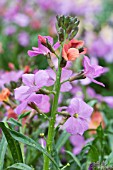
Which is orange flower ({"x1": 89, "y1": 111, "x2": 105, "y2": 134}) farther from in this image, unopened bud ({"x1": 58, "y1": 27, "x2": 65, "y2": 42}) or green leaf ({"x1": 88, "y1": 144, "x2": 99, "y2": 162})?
unopened bud ({"x1": 58, "y1": 27, "x2": 65, "y2": 42})

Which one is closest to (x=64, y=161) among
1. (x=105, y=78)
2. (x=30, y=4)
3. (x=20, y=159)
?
(x=20, y=159)

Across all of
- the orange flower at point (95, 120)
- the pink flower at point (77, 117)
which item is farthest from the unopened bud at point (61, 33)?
the orange flower at point (95, 120)

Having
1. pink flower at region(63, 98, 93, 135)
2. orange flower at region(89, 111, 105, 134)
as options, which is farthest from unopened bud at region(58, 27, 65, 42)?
orange flower at region(89, 111, 105, 134)

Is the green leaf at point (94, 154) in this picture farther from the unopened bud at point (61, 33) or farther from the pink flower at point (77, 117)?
the unopened bud at point (61, 33)

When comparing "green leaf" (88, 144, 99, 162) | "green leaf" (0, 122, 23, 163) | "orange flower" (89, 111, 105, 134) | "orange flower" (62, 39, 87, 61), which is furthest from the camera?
"orange flower" (89, 111, 105, 134)

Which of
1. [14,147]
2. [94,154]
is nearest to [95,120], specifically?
[94,154]

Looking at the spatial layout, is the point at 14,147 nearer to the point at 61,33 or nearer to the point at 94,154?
the point at 94,154

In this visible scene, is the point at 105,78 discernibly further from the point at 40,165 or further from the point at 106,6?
the point at 106,6

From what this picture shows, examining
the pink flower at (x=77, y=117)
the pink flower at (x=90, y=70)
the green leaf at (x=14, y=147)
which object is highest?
the pink flower at (x=90, y=70)
